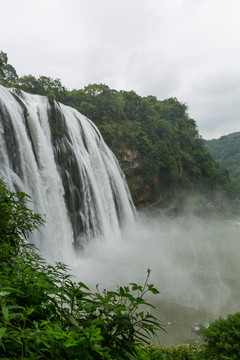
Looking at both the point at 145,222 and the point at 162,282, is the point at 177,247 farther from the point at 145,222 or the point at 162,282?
the point at 145,222

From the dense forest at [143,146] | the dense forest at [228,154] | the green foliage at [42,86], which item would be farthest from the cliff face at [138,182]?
the dense forest at [228,154]

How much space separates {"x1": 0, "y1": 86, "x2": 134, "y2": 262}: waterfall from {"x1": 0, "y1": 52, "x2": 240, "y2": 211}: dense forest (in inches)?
262

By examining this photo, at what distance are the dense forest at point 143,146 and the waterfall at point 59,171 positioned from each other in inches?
262

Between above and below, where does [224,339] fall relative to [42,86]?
below

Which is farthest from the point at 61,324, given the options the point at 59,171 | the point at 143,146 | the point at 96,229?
the point at 143,146

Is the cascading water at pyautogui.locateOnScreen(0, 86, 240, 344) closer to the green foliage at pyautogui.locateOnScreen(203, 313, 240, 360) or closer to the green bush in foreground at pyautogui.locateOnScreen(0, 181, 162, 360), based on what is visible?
the green foliage at pyautogui.locateOnScreen(203, 313, 240, 360)

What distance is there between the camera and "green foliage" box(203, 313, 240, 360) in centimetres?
452

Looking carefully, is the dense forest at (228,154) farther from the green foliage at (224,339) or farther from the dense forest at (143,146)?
the green foliage at (224,339)

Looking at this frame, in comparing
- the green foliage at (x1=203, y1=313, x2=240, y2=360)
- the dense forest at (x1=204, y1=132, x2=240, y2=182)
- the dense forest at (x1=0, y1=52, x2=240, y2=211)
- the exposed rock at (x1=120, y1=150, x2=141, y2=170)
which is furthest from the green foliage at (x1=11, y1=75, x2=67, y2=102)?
the dense forest at (x1=204, y1=132, x2=240, y2=182)

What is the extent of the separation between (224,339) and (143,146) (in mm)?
21199

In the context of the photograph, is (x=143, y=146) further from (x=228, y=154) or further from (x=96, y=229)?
(x=228, y=154)

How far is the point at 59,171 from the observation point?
1207 centimetres

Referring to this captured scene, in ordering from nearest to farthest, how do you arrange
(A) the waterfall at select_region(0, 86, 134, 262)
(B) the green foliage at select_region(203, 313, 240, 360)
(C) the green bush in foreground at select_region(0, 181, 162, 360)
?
1. (C) the green bush in foreground at select_region(0, 181, 162, 360)
2. (B) the green foliage at select_region(203, 313, 240, 360)
3. (A) the waterfall at select_region(0, 86, 134, 262)

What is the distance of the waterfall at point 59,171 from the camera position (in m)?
9.64
